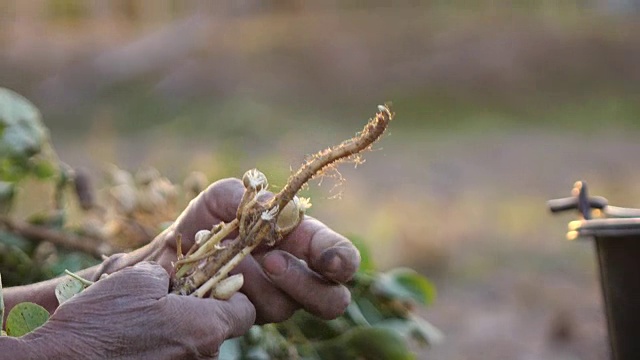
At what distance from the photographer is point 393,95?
11.0 meters

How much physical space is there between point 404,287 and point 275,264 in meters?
1.36

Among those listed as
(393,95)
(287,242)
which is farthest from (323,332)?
(393,95)

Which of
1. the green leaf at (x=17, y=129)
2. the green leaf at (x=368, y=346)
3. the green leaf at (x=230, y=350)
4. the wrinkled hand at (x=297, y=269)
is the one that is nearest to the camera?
the wrinkled hand at (x=297, y=269)

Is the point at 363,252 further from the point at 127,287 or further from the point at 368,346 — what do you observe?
the point at 127,287

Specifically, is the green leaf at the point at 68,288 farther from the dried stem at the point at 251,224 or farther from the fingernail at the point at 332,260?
the fingernail at the point at 332,260

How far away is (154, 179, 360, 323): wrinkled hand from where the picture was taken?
5.95 feet

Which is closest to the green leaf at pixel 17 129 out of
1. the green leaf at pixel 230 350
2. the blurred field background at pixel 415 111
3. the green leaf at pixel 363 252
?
the green leaf at pixel 230 350

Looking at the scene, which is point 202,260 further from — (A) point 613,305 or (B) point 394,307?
(B) point 394,307

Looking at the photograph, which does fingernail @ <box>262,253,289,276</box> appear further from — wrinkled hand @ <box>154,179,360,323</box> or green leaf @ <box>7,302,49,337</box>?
green leaf @ <box>7,302,49,337</box>

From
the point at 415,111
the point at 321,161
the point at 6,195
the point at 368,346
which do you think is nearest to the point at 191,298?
the point at 321,161

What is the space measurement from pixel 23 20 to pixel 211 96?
348 centimetres

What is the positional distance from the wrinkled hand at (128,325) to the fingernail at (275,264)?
22 centimetres

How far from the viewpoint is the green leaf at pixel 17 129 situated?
301 cm

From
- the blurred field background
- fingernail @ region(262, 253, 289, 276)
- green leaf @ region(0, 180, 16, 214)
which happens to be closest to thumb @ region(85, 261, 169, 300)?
fingernail @ region(262, 253, 289, 276)
